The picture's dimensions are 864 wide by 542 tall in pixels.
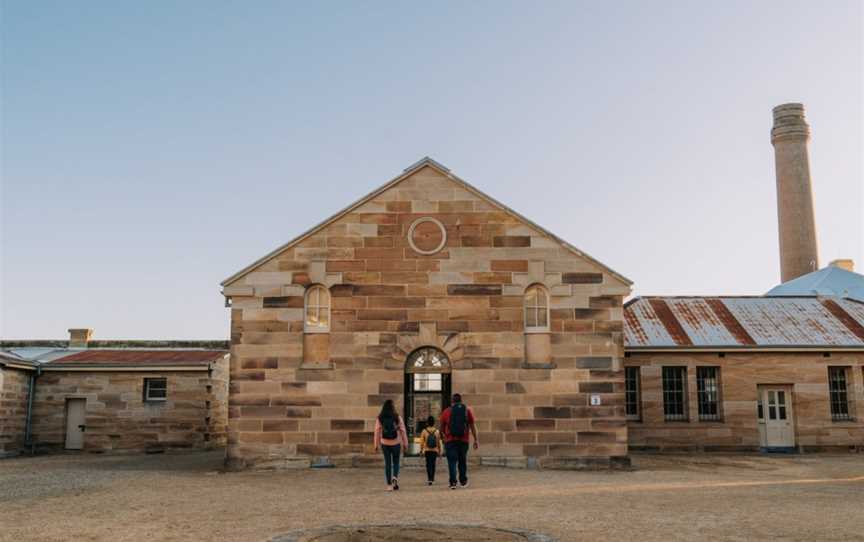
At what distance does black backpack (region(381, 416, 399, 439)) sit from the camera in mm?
15391

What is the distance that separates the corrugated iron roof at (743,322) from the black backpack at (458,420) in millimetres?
11915

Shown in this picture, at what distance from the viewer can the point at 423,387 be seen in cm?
2047

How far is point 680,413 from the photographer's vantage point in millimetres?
26656

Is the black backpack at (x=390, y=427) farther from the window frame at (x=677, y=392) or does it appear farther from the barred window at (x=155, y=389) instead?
the barred window at (x=155, y=389)

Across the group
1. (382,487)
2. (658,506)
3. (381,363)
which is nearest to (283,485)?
(382,487)

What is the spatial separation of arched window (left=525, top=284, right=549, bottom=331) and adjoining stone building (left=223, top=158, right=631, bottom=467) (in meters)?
0.04

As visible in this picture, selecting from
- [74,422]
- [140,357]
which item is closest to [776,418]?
[140,357]

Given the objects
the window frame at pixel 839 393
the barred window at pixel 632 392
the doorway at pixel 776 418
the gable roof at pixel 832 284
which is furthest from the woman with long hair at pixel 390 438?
the gable roof at pixel 832 284

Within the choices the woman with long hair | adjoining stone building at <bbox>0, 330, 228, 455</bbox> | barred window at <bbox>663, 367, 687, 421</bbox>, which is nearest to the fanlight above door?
the woman with long hair

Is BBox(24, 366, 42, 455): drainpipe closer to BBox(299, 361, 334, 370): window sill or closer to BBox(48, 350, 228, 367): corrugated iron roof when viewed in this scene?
BBox(48, 350, 228, 367): corrugated iron roof

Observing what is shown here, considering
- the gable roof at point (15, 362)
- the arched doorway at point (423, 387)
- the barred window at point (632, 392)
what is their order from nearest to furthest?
1. the arched doorway at point (423, 387)
2. the barred window at point (632, 392)
3. the gable roof at point (15, 362)

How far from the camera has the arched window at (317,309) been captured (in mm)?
20531

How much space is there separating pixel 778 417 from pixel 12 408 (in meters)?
25.8

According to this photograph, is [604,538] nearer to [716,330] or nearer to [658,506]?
[658,506]
